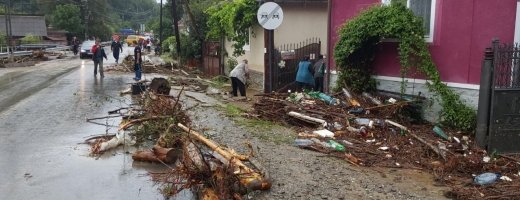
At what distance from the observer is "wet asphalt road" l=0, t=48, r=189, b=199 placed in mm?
5902

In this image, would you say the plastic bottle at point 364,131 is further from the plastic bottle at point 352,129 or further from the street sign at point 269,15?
the street sign at point 269,15

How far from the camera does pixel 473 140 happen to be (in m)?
8.47

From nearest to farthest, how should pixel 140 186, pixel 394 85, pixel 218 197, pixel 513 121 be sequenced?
1. pixel 218 197
2. pixel 140 186
3. pixel 513 121
4. pixel 394 85

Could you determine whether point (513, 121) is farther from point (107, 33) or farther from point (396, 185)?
point (107, 33)

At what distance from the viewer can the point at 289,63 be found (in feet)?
53.9

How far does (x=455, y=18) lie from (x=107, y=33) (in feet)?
271

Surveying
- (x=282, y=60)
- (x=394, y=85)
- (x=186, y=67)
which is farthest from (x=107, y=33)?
(x=394, y=85)

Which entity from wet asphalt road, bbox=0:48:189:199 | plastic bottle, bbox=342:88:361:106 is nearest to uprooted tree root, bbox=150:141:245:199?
wet asphalt road, bbox=0:48:189:199

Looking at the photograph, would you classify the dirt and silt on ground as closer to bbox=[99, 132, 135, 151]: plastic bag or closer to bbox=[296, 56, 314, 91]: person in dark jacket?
bbox=[99, 132, 135, 151]: plastic bag

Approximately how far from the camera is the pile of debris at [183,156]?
18.0 feet

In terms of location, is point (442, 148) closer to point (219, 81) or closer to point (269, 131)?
point (269, 131)

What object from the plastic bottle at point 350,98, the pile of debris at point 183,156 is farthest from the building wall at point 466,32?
the pile of debris at point 183,156

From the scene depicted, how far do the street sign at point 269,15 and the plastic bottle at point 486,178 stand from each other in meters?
7.28

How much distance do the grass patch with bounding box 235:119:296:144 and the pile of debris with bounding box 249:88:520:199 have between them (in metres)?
0.25
